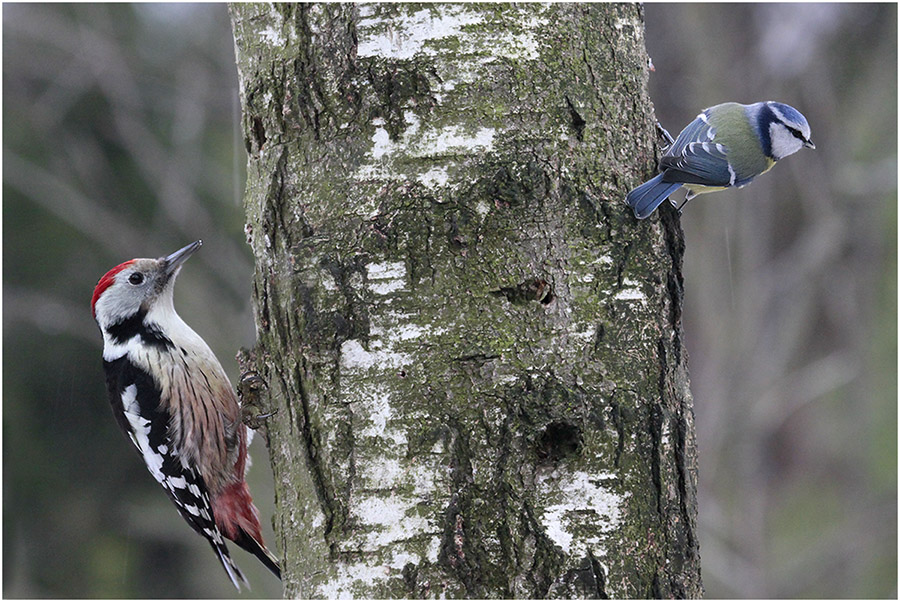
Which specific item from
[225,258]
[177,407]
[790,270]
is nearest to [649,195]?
[177,407]

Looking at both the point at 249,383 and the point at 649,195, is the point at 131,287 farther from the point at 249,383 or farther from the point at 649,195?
the point at 649,195

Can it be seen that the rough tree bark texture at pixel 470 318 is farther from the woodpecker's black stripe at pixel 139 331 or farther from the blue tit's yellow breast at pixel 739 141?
the woodpecker's black stripe at pixel 139 331

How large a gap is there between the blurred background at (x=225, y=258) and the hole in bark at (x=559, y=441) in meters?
4.75

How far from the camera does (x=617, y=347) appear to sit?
5.75 ft

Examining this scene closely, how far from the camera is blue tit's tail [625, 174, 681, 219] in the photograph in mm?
1815

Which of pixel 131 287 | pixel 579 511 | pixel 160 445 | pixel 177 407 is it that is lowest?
pixel 579 511

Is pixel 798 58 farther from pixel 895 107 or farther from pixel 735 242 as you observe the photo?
pixel 735 242

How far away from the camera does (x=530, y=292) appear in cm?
174

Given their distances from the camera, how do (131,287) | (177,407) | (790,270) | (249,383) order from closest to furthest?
(249,383) < (177,407) < (131,287) < (790,270)

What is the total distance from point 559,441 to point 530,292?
29cm

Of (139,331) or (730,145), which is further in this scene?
(139,331)

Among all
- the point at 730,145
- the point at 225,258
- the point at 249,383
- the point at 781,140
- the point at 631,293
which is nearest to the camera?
the point at 631,293

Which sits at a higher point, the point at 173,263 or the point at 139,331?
the point at 173,263

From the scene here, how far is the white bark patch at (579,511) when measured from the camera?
1.65 meters
